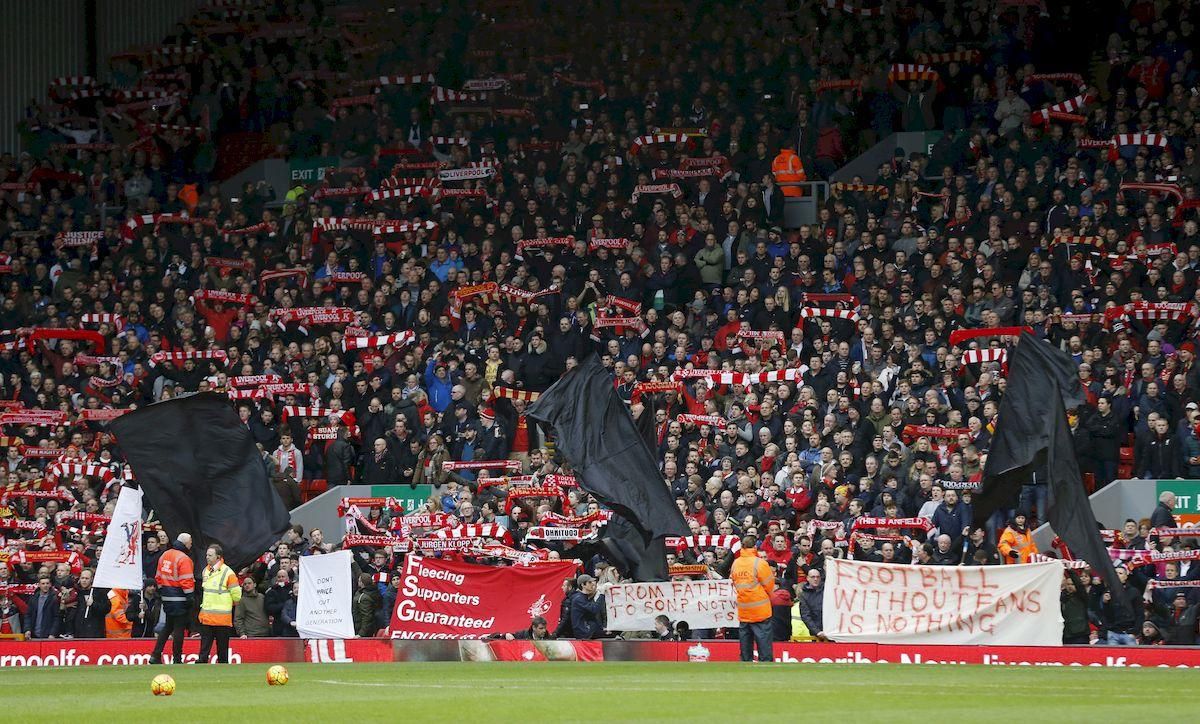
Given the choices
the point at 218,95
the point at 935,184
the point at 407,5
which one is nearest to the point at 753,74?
the point at 935,184

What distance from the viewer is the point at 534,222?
3378 centimetres

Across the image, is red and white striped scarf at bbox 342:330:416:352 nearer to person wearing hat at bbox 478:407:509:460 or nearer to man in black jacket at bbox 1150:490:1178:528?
person wearing hat at bbox 478:407:509:460

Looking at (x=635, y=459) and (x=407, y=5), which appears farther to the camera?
(x=407, y=5)

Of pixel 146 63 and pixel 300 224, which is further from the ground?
pixel 146 63

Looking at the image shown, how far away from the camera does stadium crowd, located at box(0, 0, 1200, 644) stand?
83.5 feet

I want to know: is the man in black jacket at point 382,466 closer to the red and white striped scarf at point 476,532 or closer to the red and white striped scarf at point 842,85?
the red and white striped scarf at point 476,532

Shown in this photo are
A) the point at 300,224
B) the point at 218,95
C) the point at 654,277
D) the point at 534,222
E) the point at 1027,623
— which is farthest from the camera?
the point at 218,95

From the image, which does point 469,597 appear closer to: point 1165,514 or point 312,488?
point 312,488

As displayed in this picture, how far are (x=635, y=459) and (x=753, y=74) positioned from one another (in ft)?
42.2

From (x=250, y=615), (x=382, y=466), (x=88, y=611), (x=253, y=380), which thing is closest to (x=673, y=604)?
(x=250, y=615)

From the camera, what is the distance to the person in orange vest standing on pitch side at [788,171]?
112 ft

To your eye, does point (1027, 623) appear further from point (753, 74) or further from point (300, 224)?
point (300, 224)

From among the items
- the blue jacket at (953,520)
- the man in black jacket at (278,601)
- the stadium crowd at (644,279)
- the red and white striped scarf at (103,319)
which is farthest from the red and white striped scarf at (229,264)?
the blue jacket at (953,520)

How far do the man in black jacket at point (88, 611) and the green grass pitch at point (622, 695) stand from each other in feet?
17.1
